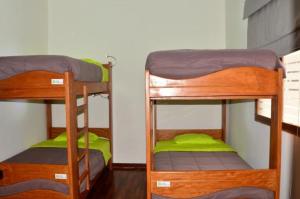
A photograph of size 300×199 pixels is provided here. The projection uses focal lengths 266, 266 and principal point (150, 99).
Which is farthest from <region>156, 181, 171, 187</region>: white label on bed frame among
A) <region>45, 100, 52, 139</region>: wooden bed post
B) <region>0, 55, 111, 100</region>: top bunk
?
<region>45, 100, 52, 139</region>: wooden bed post

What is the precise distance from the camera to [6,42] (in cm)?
296

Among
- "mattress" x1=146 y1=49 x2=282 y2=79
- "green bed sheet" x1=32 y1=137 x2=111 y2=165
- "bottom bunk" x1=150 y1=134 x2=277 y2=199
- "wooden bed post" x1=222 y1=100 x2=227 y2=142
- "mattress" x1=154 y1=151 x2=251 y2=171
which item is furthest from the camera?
"wooden bed post" x1=222 y1=100 x2=227 y2=142

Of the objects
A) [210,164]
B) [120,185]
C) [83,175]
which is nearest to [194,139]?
[210,164]

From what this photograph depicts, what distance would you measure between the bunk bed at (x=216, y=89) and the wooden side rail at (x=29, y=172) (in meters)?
0.81

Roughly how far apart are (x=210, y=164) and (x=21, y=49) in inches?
103

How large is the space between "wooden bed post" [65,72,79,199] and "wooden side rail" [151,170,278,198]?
28.6 inches

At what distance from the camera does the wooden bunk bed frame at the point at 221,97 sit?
1770 mm

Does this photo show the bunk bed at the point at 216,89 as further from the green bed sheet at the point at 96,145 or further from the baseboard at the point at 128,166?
the baseboard at the point at 128,166

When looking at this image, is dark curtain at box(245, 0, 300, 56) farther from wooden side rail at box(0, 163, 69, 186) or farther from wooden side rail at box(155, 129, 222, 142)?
wooden side rail at box(0, 163, 69, 186)

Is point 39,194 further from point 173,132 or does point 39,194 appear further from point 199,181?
point 173,132

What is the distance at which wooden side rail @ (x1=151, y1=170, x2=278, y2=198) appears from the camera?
1867 millimetres

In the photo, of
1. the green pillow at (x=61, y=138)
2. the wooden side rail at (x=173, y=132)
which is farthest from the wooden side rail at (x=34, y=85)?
Answer: the wooden side rail at (x=173, y=132)

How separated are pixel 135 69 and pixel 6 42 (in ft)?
5.56

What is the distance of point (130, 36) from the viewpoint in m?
3.91
